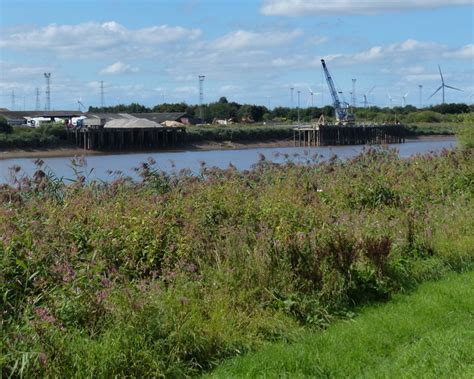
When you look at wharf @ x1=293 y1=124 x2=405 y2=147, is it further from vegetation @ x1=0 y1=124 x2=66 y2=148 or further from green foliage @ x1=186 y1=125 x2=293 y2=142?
vegetation @ x1=0 y1=124 x2=66 y2=148

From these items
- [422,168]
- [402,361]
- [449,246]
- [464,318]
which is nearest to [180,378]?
[402,361]

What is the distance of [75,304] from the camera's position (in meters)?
6.99

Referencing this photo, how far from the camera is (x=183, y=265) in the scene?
27.8ft

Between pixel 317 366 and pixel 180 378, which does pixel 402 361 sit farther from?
pixel 180 378

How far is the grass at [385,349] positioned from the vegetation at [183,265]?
0.59ft

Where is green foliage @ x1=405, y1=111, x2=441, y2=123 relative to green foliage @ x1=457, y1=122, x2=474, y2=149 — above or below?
above

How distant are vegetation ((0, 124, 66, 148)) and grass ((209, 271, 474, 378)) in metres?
62.1

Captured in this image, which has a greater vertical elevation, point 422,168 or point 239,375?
point 422,168

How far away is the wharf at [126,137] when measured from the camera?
76.9m

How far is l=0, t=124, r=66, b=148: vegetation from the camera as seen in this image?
2689 inches

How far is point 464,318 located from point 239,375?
10.6 feet

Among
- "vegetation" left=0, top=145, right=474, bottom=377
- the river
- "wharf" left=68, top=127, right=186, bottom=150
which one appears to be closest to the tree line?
"wharf" left=68, top=127, right=186, bottom=150

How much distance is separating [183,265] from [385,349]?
224 cm

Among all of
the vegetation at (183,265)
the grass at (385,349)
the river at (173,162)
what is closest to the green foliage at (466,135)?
the river at (173,162)
